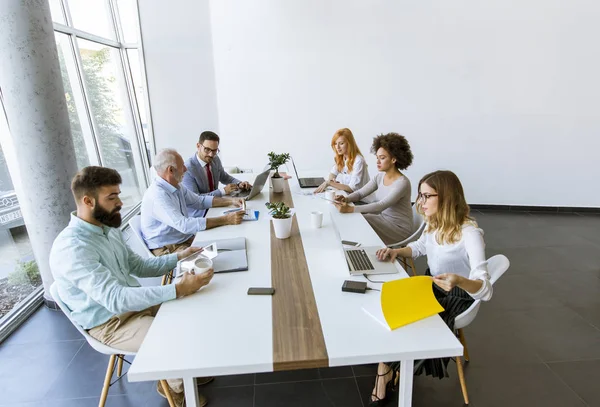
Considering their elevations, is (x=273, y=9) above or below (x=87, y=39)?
above

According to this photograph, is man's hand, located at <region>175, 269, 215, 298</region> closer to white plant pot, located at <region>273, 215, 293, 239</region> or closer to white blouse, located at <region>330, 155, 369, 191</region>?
white plant pot, located at <region>273, 215, 293, 239</region>

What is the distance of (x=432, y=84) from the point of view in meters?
5.26

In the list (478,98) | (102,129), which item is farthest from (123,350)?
(478,98)

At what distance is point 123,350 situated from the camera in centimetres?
180

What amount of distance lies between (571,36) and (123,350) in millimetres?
6136

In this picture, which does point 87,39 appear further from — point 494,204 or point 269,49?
point 494,204

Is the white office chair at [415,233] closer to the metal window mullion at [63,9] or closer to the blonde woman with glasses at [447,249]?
the blonde woman with glasses at [447,249]

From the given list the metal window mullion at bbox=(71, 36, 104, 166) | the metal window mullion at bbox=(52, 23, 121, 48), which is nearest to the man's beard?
the metal window mullion at bbox=(52, 23, 121, 48)

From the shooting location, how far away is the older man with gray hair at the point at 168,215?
2609 mm

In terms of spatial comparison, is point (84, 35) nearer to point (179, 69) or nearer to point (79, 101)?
point (79, 101)

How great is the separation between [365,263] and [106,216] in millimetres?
1363

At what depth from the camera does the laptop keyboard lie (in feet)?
6.34

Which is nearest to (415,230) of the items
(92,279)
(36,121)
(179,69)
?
(92,279)

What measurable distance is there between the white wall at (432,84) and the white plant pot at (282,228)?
3.47m
